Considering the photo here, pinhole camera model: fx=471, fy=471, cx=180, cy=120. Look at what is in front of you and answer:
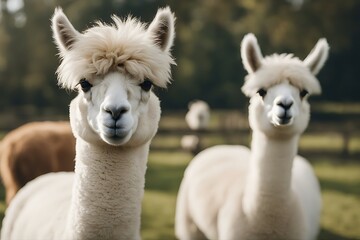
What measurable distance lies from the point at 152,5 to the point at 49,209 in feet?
79.5

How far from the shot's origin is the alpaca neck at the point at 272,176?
3.60m

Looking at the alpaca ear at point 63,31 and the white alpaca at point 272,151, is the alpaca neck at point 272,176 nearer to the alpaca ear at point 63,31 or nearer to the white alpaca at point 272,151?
the white alpaca at point 272,151

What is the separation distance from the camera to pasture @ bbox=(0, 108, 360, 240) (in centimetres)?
606

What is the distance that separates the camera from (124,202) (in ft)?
8.54

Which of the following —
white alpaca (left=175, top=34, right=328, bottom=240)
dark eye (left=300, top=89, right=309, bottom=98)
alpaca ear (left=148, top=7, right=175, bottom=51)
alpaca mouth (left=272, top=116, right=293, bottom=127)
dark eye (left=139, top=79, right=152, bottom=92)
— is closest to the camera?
dark eye (left=139, top=79, right=152, bottom=92)

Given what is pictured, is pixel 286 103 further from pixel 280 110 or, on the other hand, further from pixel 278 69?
pixel 278 69

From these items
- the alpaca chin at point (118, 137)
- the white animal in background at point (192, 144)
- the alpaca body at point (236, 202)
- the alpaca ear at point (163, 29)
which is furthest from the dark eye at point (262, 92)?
the white animal in background at point (192, 144)

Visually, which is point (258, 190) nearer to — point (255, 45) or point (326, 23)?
point (255, 45)

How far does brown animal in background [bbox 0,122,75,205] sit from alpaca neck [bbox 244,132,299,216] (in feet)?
8.16

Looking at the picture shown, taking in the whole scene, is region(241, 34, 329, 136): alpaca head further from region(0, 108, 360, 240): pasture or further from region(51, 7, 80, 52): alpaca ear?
region(0, 108, 360, 240): pasture

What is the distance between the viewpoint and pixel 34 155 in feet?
17.2

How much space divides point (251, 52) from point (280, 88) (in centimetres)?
47

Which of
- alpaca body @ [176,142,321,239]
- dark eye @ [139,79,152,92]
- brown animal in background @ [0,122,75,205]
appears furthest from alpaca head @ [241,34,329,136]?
brown animal in background @ [0,122,75,205]

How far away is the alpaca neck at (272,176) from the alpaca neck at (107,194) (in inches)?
50.8
